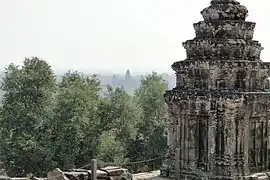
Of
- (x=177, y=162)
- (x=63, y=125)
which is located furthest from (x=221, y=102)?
(x=63, y=125)

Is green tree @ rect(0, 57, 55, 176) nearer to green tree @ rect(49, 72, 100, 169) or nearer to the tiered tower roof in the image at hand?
green tree @ rect(49, 72, 100, 169)

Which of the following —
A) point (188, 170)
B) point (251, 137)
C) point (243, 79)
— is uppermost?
point (243, 79)

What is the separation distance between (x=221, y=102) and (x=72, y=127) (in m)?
15.1

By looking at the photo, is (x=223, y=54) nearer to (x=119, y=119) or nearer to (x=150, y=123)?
(x=119, y=119)

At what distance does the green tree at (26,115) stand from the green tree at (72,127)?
0.76m

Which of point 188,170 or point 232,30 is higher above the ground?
point 232,30

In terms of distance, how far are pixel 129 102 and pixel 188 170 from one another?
728 inches

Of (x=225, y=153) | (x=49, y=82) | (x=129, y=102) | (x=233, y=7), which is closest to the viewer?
(x=225, y=153)

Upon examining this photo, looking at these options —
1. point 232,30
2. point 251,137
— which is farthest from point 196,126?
point 232,30

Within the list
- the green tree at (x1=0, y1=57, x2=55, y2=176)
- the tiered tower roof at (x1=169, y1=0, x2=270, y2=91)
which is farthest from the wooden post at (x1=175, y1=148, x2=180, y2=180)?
the green tree at (x1=0, y1=57, x2=55, y2=176)

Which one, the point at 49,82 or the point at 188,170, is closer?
the point at 188,170

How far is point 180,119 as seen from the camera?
1371cm

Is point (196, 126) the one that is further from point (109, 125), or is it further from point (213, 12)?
point (109, 125)

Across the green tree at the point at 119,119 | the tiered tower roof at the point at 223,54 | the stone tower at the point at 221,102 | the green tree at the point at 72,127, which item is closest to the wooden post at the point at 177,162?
the stone tower at the point at 221,102
